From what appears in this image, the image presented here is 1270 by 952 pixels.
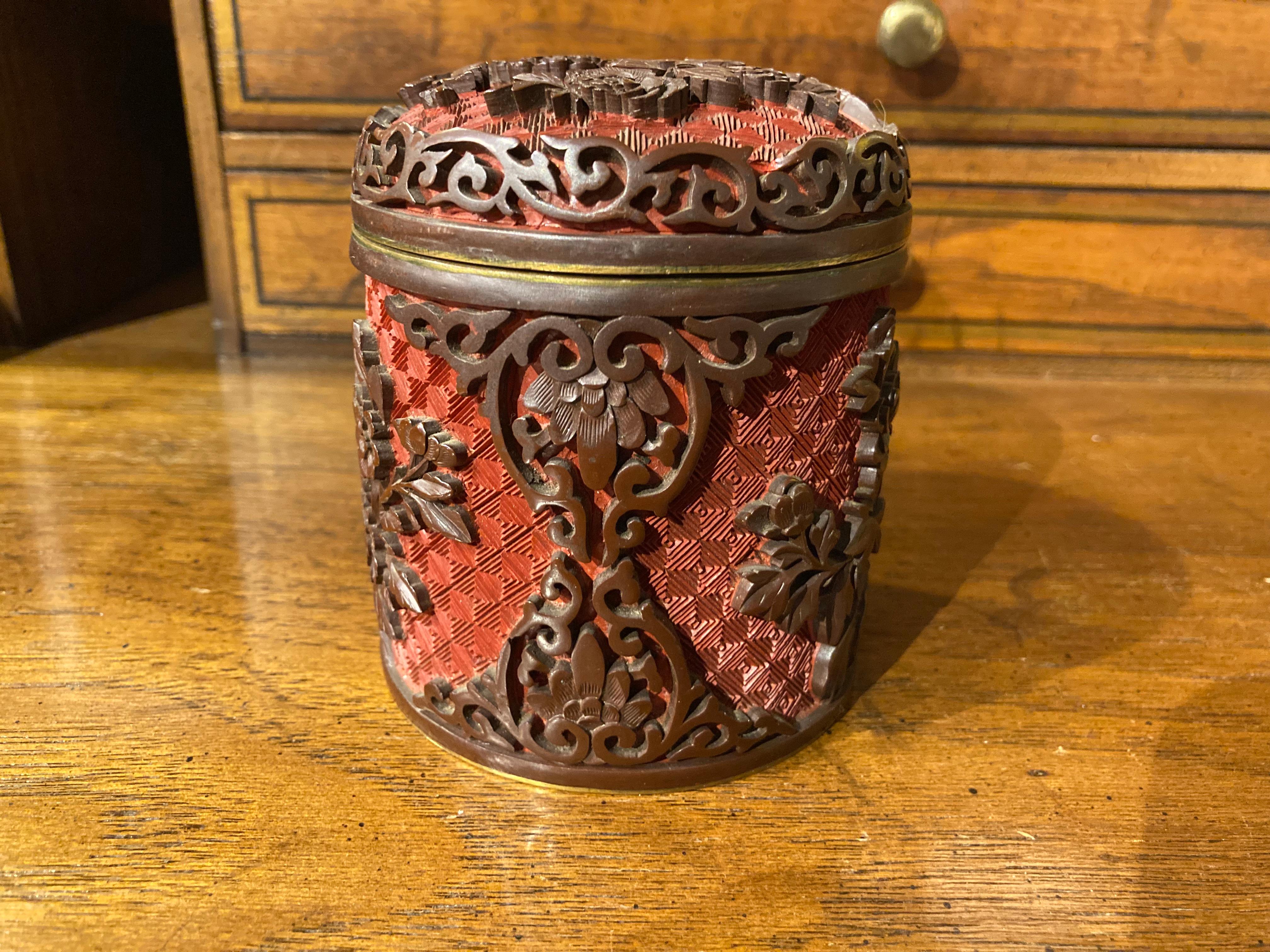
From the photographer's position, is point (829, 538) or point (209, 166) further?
point (209, 166)

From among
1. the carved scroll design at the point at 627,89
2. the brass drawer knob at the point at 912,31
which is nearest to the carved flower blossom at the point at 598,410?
the carved scroll design at the point at 627,89

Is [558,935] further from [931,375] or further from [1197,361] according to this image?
[1197,361]

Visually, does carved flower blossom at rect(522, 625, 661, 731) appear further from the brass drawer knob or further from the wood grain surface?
the wood grain surface

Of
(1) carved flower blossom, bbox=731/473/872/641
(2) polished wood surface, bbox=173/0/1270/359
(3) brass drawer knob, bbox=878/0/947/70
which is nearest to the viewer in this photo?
(1) carved flower blossom, bbox=731/473/872/641

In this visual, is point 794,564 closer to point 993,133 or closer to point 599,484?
point 599,484

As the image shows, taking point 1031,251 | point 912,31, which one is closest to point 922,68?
point 912,31

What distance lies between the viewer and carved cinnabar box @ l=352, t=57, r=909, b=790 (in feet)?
2.59

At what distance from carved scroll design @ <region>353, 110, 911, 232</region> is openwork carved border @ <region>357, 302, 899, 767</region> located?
80mm

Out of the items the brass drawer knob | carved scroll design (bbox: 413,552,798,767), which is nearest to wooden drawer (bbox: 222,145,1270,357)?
the brass drawer knob

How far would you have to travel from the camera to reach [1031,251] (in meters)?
2.02

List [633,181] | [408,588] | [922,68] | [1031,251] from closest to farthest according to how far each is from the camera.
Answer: [633,181]
[408,588]
[922,68]
[1031,251]

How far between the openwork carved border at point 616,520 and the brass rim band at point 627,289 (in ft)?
0.04

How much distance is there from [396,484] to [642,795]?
1.20 ft

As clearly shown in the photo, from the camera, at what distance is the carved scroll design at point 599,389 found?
0.81 m
